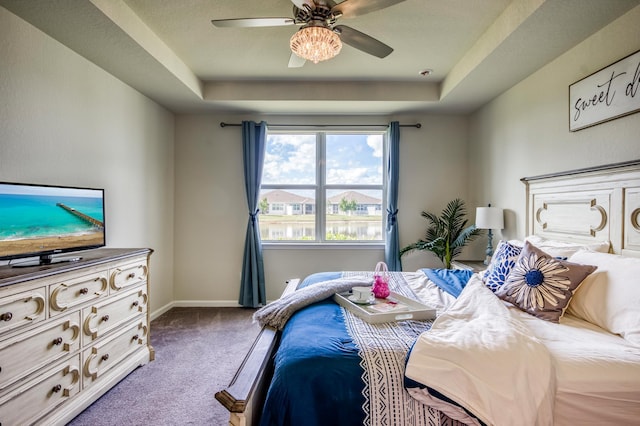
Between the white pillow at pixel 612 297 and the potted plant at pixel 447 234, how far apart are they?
68.5 inches

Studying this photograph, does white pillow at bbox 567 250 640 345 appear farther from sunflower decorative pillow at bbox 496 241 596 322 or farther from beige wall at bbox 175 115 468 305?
beige wall at bbox 175 115 468 305

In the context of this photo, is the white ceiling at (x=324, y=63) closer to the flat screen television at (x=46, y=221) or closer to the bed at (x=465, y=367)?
the flat screen television at (x=46, y=221)

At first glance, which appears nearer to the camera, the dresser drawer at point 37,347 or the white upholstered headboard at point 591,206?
the dresser drawer at point 37,347

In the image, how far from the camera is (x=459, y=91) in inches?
128

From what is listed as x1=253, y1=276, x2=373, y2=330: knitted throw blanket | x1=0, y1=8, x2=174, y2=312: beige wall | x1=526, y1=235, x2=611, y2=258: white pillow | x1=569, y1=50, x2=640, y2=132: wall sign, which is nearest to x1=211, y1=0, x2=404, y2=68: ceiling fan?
x1=0, y1=8, x2=174, y2=312: beige wall

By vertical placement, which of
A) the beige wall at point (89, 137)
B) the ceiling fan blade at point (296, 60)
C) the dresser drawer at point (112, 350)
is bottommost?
the dresser drawer at point (112, 350)

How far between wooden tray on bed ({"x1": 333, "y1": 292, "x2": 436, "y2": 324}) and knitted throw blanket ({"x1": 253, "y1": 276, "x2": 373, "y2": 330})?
9 centimetres

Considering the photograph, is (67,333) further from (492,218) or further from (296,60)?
(492,218)

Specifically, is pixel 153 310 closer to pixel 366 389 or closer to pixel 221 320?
pixel 221 320

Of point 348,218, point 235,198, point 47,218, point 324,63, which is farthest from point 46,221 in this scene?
point 348,218

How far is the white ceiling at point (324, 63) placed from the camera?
2061mm

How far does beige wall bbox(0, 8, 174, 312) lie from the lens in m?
2.01

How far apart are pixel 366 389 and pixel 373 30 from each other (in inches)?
98.1

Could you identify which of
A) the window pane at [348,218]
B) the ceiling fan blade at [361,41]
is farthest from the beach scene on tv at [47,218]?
the window pane at [348,218]
